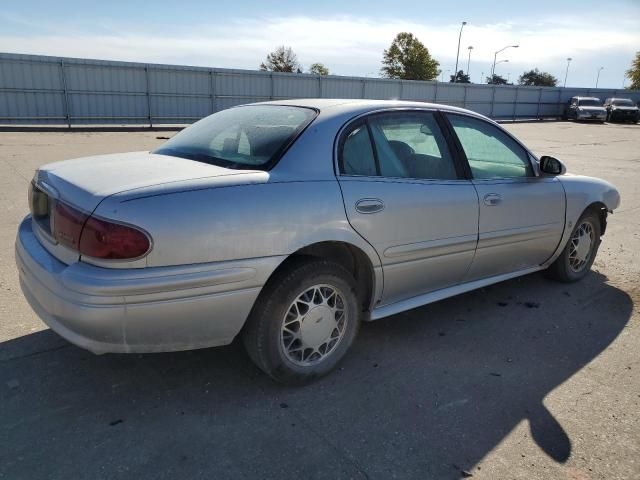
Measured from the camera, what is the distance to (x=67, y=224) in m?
2.53

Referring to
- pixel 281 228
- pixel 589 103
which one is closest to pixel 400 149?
pixel 281 228

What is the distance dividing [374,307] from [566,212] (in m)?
2.14

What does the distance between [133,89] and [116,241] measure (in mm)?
22001

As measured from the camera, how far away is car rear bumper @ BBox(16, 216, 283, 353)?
7.70 ft

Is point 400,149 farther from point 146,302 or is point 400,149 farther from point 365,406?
point 146,302

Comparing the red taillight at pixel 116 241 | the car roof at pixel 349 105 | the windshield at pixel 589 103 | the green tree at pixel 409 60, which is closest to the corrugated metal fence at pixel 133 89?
the windshield at pixel 589 103

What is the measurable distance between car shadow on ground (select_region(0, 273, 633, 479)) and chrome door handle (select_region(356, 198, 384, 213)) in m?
0.98

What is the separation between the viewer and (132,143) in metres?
15.8

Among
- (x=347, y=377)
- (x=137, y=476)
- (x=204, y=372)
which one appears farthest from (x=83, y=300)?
(x=347, y=377)

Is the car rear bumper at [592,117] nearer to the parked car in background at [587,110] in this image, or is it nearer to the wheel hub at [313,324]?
the parked car in background at [587,110]

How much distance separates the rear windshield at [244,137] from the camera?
2.96 m

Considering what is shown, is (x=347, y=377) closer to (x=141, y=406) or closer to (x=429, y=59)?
(x=141, y=406)

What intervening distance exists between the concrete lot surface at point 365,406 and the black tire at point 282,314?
12 cm

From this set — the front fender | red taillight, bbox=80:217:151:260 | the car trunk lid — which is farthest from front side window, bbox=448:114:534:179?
red taillight, bbox=80:217:151:260
